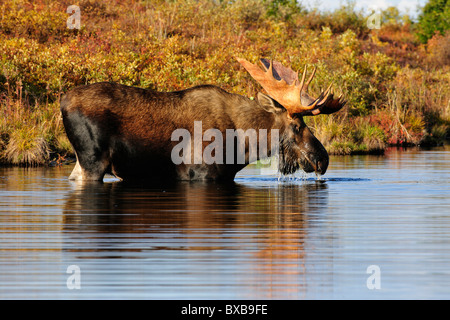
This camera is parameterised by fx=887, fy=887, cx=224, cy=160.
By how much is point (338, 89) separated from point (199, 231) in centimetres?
1981

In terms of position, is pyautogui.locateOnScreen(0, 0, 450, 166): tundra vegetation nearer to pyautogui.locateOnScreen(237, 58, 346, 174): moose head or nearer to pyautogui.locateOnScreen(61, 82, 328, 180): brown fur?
pyautogui.locateOnScreen(61, 82, 328, 180): brown fur

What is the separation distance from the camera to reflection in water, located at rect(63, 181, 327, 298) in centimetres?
767

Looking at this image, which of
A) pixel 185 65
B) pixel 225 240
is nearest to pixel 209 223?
pixel 225 240

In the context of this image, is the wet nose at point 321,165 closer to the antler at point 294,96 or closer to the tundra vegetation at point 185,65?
the antler at point 294,96

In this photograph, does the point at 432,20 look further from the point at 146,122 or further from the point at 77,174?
the point at 77,174

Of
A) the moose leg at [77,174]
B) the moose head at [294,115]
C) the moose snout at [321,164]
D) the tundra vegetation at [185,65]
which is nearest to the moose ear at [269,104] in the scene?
the moose head at [294,115]

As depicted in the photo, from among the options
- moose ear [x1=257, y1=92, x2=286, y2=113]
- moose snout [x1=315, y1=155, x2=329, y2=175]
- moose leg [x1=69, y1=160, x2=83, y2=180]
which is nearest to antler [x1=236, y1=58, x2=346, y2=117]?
moose ear [x1=257, y1=92, x2=286, y2=113]

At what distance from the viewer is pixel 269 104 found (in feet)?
48.9

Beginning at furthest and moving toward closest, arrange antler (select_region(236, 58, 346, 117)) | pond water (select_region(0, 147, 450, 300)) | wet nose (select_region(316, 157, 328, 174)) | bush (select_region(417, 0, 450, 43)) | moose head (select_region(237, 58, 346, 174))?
bush (select_region(417, 0, 450, 43))
wet nose (select_region(316, 157, 328, 174))
moose head (select_region(237, 58, 346, 174))
antler (select_region(236, 58, 346, 117))
pond water (select_region(0, 147, 450, 300))

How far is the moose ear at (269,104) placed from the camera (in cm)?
1484

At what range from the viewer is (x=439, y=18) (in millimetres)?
55812

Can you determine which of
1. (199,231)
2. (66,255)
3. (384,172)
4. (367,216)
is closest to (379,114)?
(384,172)

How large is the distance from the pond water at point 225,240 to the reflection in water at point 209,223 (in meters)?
0.02

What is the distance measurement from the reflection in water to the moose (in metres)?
0.36
